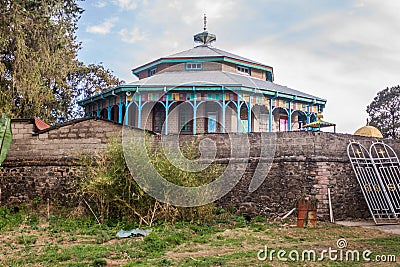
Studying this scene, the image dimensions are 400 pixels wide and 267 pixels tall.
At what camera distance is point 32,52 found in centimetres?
1752

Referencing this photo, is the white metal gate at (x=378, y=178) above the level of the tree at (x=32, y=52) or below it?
A: below

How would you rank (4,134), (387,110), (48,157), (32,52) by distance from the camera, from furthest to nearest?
(387,110), (32,52), (48,157), (4,134)

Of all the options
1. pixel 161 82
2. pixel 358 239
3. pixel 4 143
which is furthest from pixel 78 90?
pixel 358 239

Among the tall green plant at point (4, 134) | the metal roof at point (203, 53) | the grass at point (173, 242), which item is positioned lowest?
the grass at point (173, 242)

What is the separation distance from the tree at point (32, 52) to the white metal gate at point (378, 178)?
11.5m

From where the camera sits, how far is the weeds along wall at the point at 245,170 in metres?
12.4

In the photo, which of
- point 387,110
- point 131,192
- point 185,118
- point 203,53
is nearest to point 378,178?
point 131,192

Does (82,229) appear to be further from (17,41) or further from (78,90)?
(78,90)

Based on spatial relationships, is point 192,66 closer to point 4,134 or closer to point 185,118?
point 185,118

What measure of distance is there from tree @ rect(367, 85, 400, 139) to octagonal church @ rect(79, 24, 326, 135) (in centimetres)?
922

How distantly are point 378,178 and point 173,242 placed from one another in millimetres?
6855

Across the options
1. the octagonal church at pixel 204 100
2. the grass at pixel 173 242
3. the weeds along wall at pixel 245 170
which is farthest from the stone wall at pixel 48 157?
the octagonal church at pixel 204 100

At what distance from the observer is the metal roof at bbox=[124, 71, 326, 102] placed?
1889 centimetres

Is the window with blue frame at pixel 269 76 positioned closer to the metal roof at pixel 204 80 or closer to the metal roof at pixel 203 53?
the metal roof at pixel 203 53
